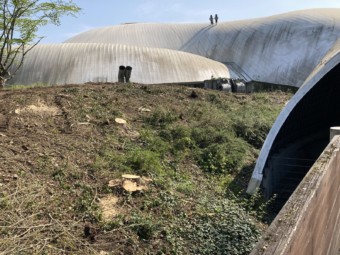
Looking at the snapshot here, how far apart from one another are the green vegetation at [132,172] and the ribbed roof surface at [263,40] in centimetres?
1808

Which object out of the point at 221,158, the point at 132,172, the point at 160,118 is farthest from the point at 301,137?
the point at 132,172

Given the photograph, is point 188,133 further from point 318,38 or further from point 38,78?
point 318,38

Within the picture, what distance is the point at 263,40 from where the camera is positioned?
3400cm

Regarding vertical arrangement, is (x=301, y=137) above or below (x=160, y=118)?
below

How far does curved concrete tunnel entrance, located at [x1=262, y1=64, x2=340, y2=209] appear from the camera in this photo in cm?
1061

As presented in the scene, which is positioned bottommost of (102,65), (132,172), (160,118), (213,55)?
(132,172)

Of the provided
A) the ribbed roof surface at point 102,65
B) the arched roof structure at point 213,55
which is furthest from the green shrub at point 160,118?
the arched roof structure at point 213,55

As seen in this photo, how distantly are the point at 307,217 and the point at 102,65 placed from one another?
23.6 meters

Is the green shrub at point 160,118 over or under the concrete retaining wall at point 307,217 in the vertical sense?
under

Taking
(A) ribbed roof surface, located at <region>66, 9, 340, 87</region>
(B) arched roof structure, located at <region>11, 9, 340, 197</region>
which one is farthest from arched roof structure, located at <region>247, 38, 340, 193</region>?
(A) ribbed roof surface, located at <region>66, 9, 340, 87</region>

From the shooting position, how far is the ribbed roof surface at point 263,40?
30219 millimetres

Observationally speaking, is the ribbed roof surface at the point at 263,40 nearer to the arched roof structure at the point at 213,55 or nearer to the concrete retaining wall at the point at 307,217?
the arched roof structure at the point at 213,55

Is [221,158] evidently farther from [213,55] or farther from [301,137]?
[213,55]

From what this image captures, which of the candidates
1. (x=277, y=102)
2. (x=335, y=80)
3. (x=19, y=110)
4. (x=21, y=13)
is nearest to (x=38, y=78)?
(x=21, y=13)
